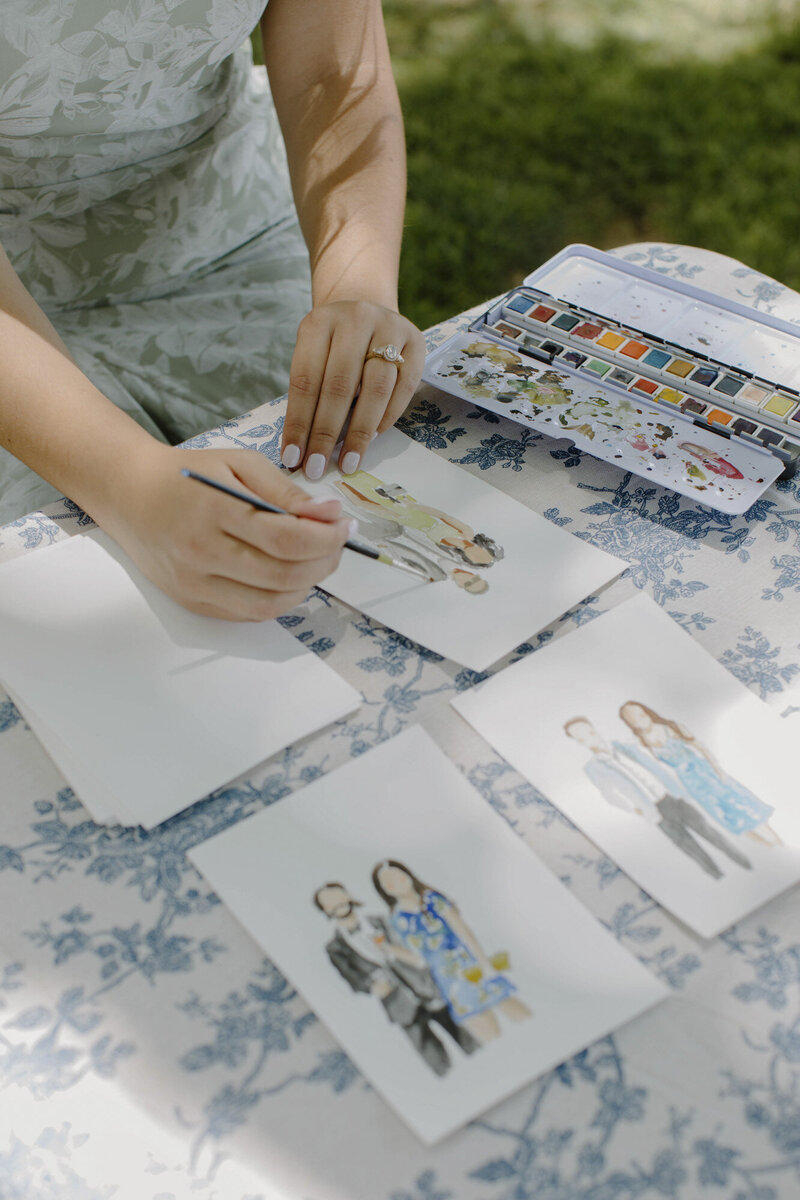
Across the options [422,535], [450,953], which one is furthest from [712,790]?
[422,535]

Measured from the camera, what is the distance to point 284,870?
0.64 m

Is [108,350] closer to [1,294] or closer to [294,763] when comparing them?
[1,294]

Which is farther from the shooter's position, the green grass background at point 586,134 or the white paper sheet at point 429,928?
the green grass background at point 586,134


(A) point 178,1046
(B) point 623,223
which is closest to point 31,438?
(A) point 178,1046

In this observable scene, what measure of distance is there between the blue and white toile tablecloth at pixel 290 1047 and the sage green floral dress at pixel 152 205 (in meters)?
0.50

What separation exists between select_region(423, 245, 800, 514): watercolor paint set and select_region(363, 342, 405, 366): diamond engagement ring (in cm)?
5

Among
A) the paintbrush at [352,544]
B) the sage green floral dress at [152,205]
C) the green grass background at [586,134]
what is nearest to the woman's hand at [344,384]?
the paintbrush at [352,544]

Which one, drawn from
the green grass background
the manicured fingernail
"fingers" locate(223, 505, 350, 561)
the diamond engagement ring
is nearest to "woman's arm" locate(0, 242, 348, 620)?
"fingers" locate(223, 505, 350, 561)

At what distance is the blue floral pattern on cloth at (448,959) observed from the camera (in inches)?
23.0

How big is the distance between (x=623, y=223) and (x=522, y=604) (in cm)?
197

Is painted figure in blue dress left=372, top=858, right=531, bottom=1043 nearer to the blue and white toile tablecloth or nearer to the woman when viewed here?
the blue and white toile tablecloth

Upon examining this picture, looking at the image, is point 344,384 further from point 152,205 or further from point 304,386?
point 152,205

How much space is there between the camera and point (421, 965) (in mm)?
599

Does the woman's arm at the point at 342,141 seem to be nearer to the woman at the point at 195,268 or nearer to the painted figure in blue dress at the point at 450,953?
the woman at the point at 195,268
